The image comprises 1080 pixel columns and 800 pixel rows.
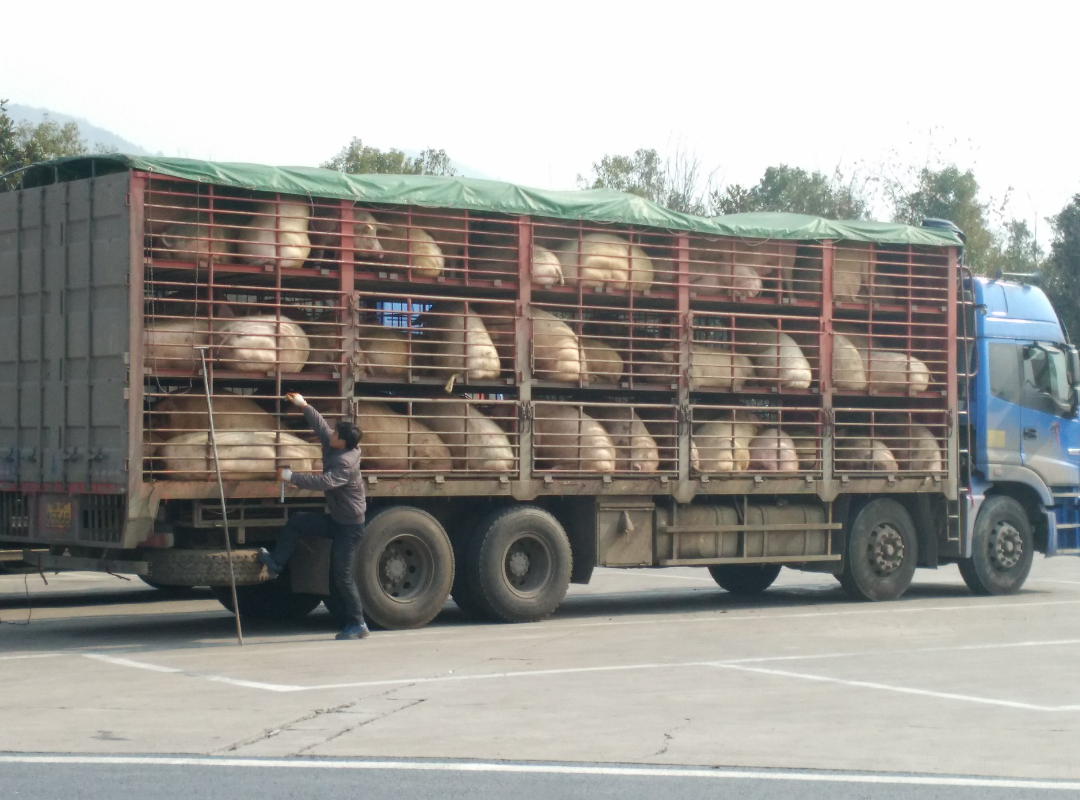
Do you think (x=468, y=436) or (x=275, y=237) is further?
(x=468, y=436)

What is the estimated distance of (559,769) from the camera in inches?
284

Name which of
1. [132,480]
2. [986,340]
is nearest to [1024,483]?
[986,340]

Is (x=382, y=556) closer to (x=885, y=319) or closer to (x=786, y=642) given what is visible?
(x=786, y=642)

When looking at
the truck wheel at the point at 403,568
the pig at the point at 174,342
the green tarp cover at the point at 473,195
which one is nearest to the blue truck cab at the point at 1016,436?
the green tarp cover at the point at 473,195

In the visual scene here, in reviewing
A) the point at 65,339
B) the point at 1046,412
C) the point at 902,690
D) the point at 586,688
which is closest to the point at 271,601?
the point at 65,339

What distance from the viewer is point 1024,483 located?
1750cm

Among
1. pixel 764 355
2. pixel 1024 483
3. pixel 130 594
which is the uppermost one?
pixel 764 355

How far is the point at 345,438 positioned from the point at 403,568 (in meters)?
1.57

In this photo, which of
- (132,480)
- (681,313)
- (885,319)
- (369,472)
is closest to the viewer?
(132,480)

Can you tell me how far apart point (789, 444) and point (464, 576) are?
392cm

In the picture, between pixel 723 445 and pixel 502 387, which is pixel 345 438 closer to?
pixel 502 387

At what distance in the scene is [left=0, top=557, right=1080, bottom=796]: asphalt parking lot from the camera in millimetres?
7777

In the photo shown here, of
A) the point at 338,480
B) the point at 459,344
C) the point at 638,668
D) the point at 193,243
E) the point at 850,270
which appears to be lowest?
the point at 638,668

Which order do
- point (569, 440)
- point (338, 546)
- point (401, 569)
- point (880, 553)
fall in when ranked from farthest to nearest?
point (880, 553) < point (569, 440) < point (401, 569) < point (338, 546)
